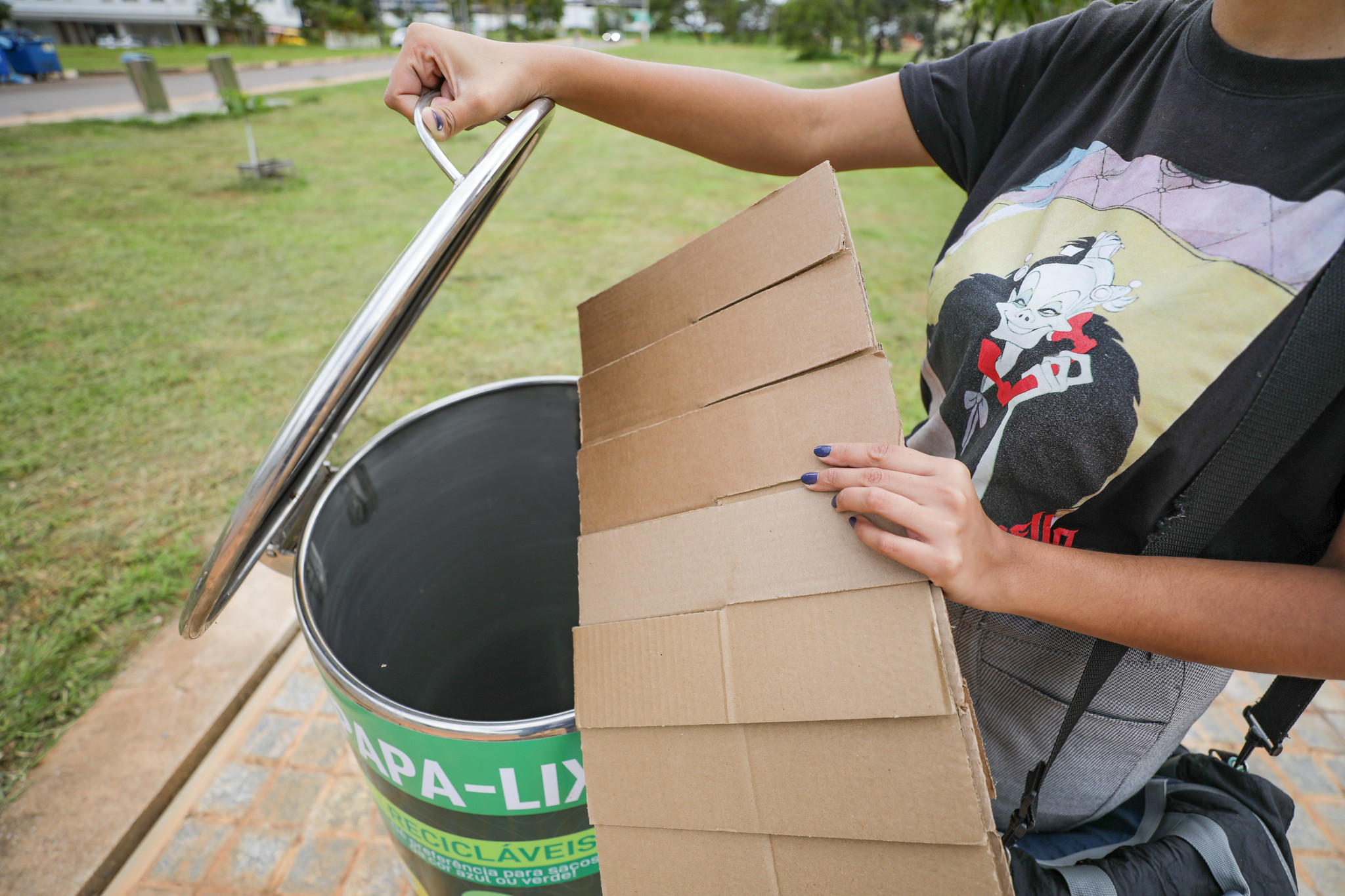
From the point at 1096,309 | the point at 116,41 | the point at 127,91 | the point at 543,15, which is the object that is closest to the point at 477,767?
the point at 1096,309

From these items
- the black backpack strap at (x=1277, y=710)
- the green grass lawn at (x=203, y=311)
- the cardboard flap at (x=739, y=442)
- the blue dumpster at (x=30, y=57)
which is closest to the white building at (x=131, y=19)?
the blue dumpster at (x=30, y=57)

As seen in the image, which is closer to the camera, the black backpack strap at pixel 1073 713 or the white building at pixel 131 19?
the black backpack strap at pixel 1073 713

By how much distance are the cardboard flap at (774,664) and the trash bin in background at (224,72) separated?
1427 cm

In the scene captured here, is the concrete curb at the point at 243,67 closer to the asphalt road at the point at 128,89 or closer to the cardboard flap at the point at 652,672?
the asphalt road at the point at 128,89

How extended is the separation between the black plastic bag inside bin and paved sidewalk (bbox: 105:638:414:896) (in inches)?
19.2

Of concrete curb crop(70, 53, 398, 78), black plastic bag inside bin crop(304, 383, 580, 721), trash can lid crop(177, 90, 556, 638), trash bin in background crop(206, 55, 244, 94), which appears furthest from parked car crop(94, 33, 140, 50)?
trash can lid crop(177, 90, 556, 638)

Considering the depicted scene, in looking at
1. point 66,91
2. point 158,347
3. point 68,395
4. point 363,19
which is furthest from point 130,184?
point 363,19

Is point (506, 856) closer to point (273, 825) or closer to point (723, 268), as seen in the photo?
point (723, 268)

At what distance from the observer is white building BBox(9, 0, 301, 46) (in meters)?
34.4

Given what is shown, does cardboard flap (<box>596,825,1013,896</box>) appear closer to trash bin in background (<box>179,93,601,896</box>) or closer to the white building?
trash bin in background (<box>179,93,601,896</box>)

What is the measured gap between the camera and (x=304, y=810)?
5.81 ft

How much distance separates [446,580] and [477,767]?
2.56 ft

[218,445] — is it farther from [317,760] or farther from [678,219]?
[678,219]

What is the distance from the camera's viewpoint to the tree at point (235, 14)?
3456 centimetres
